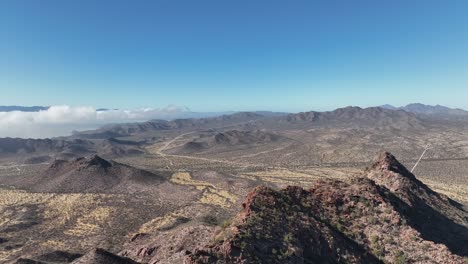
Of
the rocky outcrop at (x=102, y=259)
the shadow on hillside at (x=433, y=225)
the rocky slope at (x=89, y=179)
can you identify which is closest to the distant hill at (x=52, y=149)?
the rocky slope at (x=89, y=179)

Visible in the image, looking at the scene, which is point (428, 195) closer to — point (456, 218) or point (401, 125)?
point (456, 218)

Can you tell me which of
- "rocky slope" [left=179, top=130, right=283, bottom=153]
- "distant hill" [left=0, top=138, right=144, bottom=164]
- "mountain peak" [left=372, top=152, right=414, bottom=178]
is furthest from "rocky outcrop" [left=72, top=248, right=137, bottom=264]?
"rocky slope" [left=179, top=130, right=283, bottom=153]

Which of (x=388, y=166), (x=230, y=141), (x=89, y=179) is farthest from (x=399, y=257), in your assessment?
(x=230, y=141)

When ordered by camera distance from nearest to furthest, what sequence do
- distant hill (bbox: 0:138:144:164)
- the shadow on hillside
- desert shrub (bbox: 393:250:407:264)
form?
desert shrub (bbox: 393:250:407:264)
the shadow on hillside
distant hill (bbox: 0:138:144:164)

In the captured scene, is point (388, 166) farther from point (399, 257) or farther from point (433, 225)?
point (399, 257)

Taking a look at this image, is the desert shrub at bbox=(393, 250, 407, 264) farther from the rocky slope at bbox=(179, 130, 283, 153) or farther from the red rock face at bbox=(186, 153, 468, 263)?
the rocky slope at bbox=(179, 130, 283, 153)

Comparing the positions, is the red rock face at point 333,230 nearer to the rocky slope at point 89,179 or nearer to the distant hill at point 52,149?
the rocky slope at point 89,179

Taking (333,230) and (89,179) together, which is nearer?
(333,230)

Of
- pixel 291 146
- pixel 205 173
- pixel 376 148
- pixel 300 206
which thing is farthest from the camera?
pixel 291 146

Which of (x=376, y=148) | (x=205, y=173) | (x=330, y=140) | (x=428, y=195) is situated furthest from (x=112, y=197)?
(x=330, y=140)
